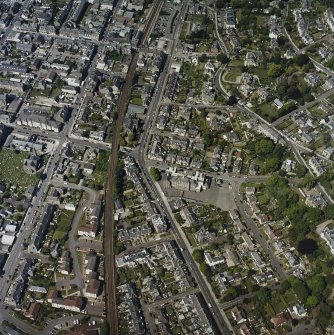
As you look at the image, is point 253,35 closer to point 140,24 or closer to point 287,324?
point 140,24

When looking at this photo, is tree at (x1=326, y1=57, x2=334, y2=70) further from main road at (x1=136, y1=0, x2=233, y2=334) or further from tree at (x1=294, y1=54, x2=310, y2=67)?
main road at (x1=136, y1=0, x2=233, y2=334)

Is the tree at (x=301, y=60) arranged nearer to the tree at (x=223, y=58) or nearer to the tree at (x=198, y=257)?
the tree at (x=223, y=58)

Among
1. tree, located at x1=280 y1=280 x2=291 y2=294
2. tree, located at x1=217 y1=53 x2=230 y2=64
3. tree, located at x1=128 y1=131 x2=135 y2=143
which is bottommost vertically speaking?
tree, located at x1=280 y1=280 x2=291 y2=294

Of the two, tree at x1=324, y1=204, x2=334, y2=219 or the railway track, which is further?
tree at x1=324, y1=204, x2=334, y2=219

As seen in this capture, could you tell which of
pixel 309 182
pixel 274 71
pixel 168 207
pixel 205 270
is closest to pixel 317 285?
pixel 205 270

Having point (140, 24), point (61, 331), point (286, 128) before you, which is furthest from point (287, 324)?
point (140, 24)

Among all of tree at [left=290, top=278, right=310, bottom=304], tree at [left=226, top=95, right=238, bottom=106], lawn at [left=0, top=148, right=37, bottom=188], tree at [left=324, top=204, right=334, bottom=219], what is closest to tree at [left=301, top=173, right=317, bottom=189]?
tree at [left=324, top=204, right=334, bottom=219]

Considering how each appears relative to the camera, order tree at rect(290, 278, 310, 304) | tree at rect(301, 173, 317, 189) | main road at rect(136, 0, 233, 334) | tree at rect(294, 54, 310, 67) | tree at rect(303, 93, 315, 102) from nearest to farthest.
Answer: main road at rect(136, 0, 233, 334), tree at rect(290, 278, 310, 304), tree at rect(301, 173, 317, 189), tree at rect(303, 93, 315, 102), tree at rect(294, 54, 310, 67)
